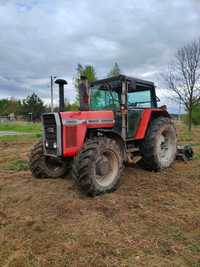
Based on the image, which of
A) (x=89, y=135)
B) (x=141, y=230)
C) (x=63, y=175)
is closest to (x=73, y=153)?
(x=89, y=135)

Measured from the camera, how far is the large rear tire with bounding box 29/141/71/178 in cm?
576

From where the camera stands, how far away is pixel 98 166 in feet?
16.4

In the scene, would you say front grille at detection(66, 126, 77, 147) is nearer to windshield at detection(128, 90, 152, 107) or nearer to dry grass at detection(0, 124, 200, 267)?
dry grass at detection(0, 124, 200, 267)

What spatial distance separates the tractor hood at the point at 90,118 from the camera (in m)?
5.01

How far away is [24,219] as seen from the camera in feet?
13.0

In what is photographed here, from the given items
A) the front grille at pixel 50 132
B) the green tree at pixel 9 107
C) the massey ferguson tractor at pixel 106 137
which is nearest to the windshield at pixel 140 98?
the massey ferguson tractor at pixel 106 137

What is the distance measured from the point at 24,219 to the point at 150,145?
3420 mm

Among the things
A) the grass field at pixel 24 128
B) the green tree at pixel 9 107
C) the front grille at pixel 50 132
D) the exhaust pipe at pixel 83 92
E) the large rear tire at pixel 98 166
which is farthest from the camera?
the green tree at pixel 9 107

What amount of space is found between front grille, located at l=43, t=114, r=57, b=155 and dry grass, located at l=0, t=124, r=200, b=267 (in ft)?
2.41

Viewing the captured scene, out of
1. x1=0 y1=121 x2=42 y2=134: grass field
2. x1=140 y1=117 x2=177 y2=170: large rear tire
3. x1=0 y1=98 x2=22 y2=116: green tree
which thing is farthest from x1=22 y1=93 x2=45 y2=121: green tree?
x1=140 y1=117 x2=177 y2=170: large rear tire

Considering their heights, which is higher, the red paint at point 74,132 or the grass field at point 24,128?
the red paint at point 74,132

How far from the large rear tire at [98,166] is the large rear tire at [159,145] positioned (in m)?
1.18

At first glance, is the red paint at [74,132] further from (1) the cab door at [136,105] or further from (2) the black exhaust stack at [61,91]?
(1) the cab door at [136,105]

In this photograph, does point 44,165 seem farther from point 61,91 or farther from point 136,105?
point 136,105
